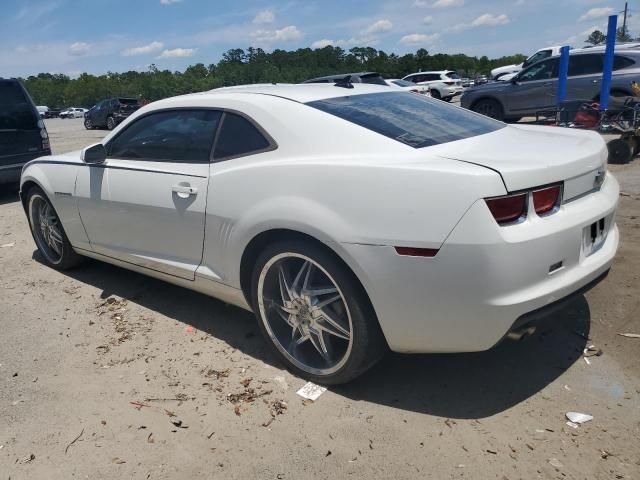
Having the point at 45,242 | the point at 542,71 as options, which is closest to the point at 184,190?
the point at 45,242

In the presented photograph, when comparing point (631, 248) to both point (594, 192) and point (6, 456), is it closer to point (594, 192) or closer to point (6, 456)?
point (594, 192)

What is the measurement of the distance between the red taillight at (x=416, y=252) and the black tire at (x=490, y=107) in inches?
483

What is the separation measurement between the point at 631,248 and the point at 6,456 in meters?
4.55

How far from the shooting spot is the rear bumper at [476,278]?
216cm

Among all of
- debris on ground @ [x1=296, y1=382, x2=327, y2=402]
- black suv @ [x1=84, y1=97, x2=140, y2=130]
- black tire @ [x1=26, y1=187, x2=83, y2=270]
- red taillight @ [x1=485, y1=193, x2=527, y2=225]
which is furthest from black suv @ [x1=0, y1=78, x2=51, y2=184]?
black suv @ [x1=84, y1=97, x2=140, y2=130]

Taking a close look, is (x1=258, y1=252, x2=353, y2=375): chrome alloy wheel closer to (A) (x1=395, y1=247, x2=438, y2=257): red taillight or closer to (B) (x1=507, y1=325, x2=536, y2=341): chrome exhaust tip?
(A) (x1=395, y1=247, x2=438, y2=257): red taillight

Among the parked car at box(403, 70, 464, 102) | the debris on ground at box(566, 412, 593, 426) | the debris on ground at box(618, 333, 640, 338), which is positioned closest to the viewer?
the debris on ground at box(566, 412, 593, 426)

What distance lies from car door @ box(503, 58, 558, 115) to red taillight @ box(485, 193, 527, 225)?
11714 mm

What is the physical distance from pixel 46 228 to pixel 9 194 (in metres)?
5.56

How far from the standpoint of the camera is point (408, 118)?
9.80 feet

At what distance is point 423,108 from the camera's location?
3.31 metres

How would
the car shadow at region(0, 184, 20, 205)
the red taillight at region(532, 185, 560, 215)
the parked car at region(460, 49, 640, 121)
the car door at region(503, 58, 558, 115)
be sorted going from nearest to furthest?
the red taillight at region(532, 185, 560, 215)
the car shadow at region(0, 184, 20, 205)
the parked car at region(460, 49, 640, 121)
the car door at region(503, 58, 558, 115)

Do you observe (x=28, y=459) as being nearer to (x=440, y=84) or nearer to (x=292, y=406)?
(x=292, y=406)

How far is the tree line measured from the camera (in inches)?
2549
